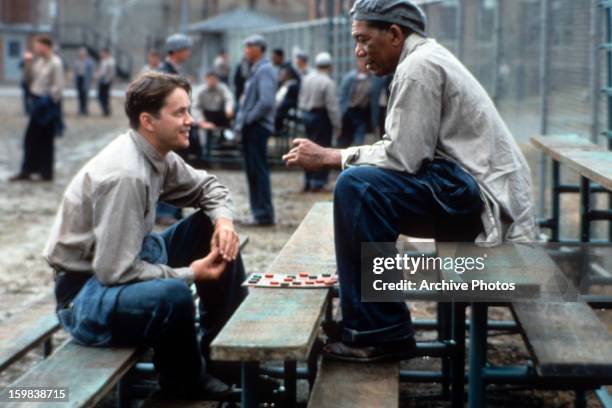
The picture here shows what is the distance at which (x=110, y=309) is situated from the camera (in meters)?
4.18

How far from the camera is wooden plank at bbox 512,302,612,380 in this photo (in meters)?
3.55

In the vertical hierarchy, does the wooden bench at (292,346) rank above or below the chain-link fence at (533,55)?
below

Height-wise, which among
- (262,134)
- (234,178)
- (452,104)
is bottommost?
(234,178)

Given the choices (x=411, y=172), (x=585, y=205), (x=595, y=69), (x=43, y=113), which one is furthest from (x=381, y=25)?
(x=43, y=113)

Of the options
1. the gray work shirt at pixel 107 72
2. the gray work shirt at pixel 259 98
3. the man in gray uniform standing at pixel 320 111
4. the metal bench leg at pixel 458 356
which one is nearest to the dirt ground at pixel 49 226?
the man in gray uniform standing at pixel 320 111

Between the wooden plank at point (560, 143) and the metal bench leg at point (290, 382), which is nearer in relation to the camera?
the metal bench leg at point (290, 382)

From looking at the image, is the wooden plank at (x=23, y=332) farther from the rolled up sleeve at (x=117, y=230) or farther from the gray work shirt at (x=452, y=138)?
the gray work shirt at (x=452, y=138)

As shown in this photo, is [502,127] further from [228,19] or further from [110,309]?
[228,19]

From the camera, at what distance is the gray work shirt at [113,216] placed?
4188 millimetres

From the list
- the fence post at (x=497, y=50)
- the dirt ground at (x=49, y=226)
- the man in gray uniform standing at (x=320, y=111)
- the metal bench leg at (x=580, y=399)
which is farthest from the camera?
the man in gray uniform standing at (x=320, y=111)

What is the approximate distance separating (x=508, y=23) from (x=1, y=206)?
571 cm

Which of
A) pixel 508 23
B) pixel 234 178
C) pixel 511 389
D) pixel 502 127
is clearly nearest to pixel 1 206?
pixel 234 178

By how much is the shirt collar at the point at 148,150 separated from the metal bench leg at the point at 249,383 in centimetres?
110

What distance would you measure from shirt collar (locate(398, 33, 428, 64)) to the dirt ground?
69.6 inches
